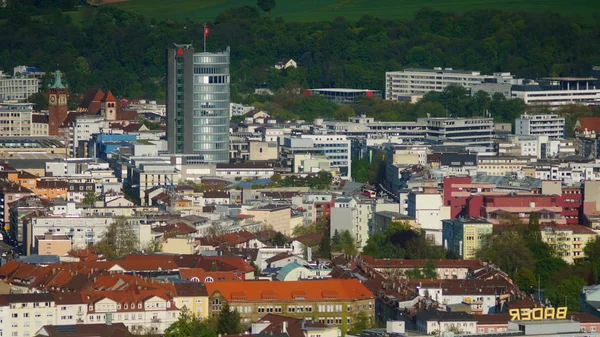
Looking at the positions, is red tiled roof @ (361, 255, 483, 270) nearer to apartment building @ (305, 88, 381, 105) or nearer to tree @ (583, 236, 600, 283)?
tree @ (583, 236, 600, 283)

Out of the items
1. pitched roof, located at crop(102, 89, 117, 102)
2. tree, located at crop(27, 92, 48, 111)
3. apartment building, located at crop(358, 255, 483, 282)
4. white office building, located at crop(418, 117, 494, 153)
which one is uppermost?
pitched roof, located at crop(102, 89, 117, 102)

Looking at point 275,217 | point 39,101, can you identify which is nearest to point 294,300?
point 275,217

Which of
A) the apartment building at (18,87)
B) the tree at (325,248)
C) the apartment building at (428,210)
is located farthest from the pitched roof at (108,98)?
the tree at (325,248)

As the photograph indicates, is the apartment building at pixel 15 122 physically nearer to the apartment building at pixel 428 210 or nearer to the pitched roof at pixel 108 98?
the pitched roof at pixel 108 98

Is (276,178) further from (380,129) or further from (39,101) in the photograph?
(39,101)

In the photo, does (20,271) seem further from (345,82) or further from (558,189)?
(345,82)

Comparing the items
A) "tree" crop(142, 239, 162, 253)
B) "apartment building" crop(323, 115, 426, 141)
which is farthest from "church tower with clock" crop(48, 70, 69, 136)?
"tree" crop(142, 239, 162, 253)

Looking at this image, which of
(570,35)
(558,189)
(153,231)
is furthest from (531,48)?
(153,231)
